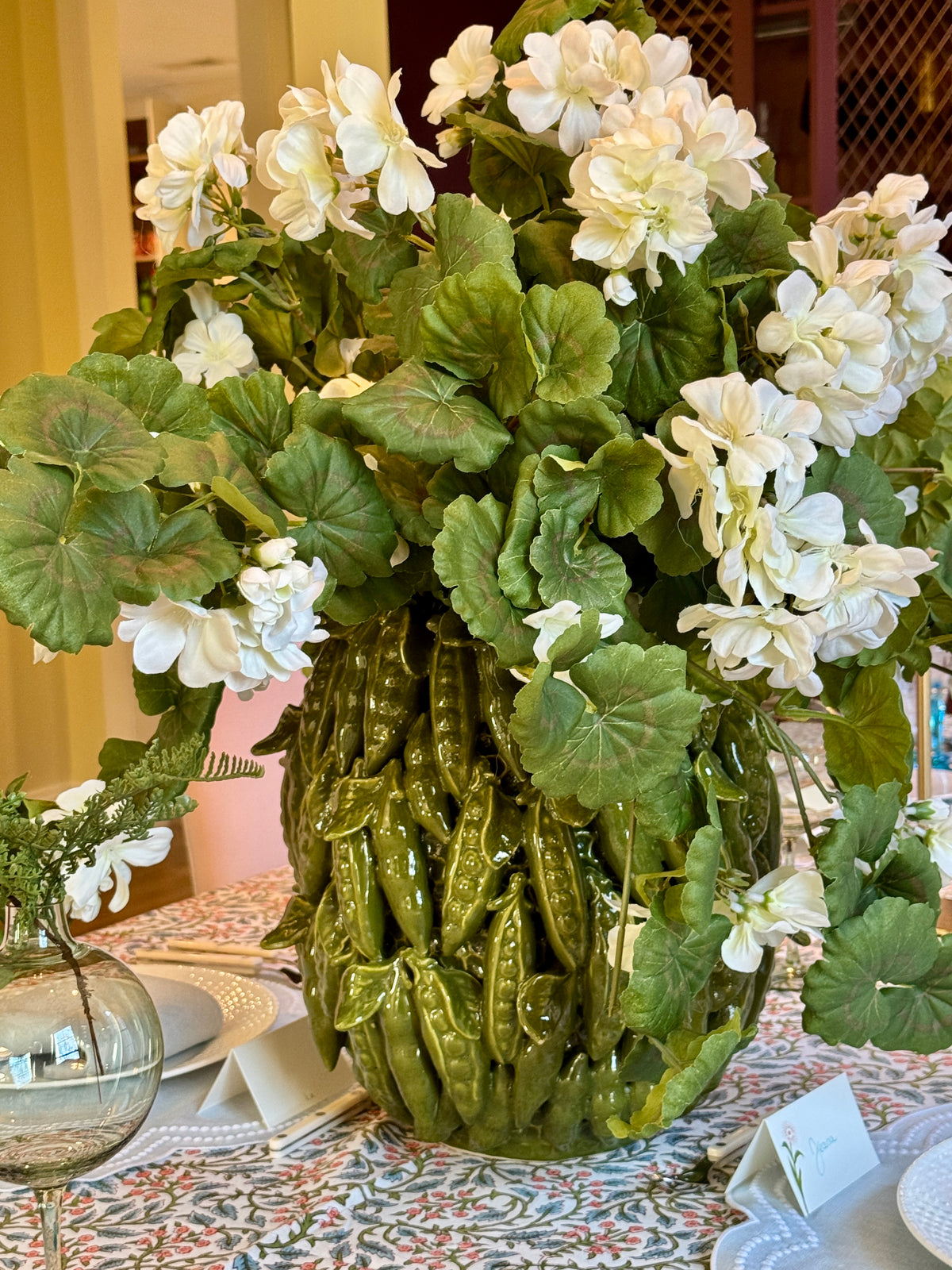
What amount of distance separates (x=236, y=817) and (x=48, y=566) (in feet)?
3.87

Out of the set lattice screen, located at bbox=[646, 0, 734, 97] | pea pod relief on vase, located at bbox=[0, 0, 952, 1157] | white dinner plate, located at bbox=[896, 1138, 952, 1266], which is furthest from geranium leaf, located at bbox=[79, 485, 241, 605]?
lattice screen, located at bbox=[646, 0, 734, 97]

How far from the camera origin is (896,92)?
427 centimetres

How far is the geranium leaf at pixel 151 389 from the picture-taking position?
0.58 metres

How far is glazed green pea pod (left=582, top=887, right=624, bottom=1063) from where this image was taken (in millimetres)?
690

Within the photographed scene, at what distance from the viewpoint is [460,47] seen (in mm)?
667

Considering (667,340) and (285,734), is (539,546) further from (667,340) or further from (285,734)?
(285,734)

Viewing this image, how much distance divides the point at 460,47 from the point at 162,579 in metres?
0.32

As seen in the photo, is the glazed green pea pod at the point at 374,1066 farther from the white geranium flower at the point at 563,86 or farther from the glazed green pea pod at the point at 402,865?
the white geranium flower at the point at 563,86

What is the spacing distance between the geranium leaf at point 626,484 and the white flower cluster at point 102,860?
0.89ft

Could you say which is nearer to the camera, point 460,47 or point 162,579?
point 162,579

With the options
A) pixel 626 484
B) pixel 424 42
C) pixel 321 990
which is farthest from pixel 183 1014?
pixel 424 42

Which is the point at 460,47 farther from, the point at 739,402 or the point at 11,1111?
the point at 11,1111

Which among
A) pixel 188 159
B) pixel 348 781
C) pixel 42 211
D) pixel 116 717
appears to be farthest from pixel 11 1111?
pixel 42 211

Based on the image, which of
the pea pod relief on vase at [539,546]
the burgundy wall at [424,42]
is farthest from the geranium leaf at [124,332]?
the burgundy wall at [424,42]
